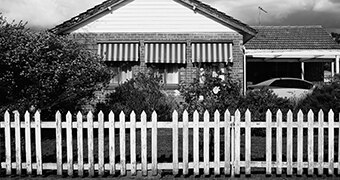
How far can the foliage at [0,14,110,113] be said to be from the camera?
32.1 feet

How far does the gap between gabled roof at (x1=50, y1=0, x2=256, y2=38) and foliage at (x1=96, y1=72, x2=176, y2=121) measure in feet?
17.4

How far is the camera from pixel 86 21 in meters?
19.1

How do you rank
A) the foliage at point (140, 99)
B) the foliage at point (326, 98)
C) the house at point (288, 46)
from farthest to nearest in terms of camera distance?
the house at point (288, 46) < the foliage at point (140, 99) < the foliage at point (326, 98)

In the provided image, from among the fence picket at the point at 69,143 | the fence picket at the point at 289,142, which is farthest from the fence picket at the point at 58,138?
the fence picket at the point at 289,142

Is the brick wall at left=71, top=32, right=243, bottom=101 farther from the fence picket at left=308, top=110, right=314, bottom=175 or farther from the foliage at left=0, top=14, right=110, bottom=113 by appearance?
the fence picket at left=308, top=110, right=314, bottom=175

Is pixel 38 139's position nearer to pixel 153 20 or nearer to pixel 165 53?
pixel 165 53

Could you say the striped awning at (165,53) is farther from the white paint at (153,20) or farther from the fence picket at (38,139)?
the fence picket at (38,139)

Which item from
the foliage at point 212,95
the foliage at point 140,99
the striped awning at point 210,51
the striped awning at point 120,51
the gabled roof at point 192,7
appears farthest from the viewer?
the striped awning at point 120,51

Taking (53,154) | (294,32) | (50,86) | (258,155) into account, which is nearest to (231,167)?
(258,155)

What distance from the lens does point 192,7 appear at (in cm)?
1872

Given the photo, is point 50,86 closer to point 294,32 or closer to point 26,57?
point 26,57

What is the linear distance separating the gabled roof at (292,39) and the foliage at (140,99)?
1599 cm

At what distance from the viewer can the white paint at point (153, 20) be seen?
19.0 metres

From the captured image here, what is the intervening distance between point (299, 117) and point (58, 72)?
5.83 metres
